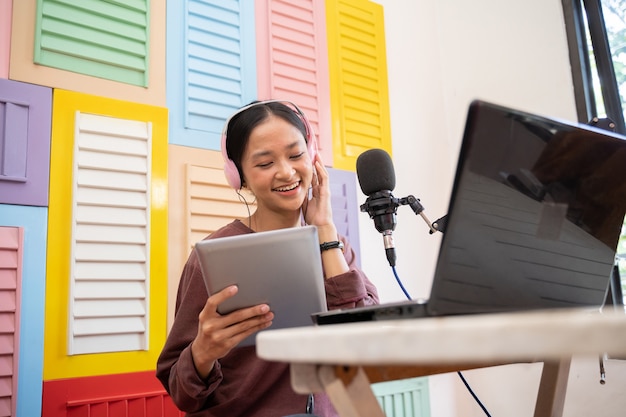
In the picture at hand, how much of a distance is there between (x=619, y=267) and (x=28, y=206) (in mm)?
2046

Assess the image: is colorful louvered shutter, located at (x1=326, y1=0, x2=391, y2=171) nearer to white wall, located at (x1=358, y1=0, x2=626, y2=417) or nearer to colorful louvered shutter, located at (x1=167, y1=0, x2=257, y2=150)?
white wall, located at (x1=358, y1=0, x2=626, y2=417)

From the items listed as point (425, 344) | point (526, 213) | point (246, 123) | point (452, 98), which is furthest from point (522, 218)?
point (452, 98)

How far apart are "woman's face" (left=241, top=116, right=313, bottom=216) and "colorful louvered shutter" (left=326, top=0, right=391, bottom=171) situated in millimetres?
691

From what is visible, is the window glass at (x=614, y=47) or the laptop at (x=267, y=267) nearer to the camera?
the laptop at (x=267, y=267)

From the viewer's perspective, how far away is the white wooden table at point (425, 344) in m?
0.37

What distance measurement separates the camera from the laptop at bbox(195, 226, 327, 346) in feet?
2.44

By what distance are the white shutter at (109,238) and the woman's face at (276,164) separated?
1.23ft

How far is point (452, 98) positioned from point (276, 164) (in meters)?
1.55

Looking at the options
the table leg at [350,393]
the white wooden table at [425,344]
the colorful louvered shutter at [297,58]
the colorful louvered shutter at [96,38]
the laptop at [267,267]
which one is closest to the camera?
the white wooden table at [425,344]

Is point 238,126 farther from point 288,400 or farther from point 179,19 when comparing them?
point 288,400

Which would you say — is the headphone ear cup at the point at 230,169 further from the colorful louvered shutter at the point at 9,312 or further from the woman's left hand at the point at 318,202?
the colorful louvered shutter at the point at 9,312

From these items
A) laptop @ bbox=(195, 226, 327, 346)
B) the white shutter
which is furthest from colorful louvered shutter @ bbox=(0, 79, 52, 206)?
laptop @ bbox=(195, 226, 327, 346)

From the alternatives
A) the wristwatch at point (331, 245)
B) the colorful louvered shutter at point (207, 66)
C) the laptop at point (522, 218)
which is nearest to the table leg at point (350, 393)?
the laptop at point (522, 218)

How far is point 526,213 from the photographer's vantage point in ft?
1.97
